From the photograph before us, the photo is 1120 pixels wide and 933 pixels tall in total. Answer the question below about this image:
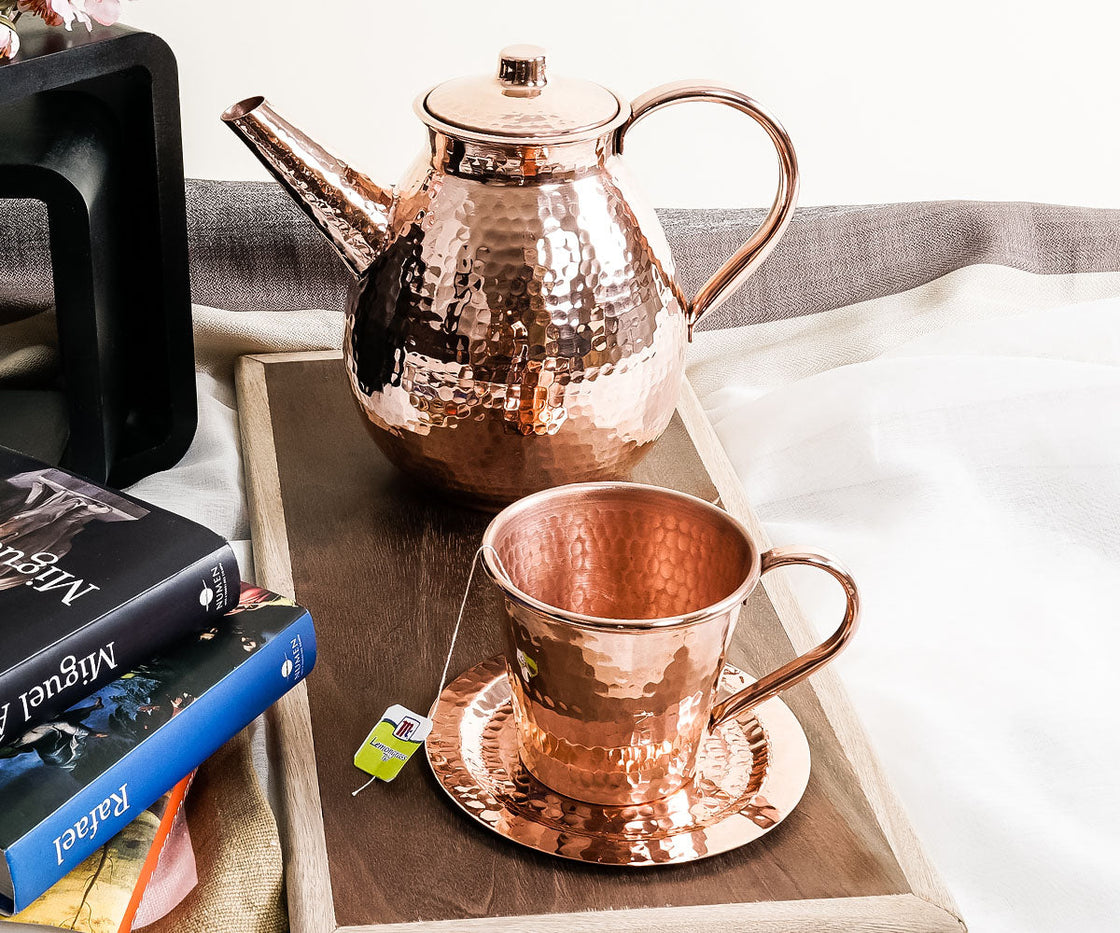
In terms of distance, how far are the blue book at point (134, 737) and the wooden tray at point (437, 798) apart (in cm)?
3

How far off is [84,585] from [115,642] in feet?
0.08

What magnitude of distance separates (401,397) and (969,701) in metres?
0.27

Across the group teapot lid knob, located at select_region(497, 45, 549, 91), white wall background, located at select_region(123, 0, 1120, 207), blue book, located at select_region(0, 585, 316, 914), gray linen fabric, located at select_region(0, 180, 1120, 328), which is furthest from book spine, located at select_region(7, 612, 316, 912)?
white wall background, located at select_region(123, 0, 1120, 207)

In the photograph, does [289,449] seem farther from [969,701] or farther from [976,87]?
[976,87]

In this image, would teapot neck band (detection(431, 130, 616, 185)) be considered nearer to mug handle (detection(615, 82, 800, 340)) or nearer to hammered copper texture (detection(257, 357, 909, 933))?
mug handle (detection(615, 82, 800, 340))

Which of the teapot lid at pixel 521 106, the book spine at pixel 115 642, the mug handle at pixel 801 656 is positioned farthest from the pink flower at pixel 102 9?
the mug handle at pixel 801 656

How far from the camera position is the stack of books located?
37 centimetres

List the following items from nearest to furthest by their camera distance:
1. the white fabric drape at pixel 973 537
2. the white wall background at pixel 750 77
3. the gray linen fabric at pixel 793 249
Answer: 1. the white fabric drape at pixel 973 537
2. the gray linen fabric at pixel 793 249
3. the white wall background at pixel 750 77

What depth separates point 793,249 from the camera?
2.95 ft

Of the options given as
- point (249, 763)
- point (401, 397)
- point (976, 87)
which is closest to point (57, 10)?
point (401, 397)

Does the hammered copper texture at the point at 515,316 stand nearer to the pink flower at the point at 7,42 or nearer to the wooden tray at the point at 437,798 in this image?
the wooden tray at the point at 437,798

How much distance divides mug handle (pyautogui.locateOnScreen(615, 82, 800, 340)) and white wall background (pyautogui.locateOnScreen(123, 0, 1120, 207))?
66 centimetres

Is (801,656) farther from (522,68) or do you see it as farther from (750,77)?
(750,77)

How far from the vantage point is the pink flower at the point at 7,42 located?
0.52 metres
